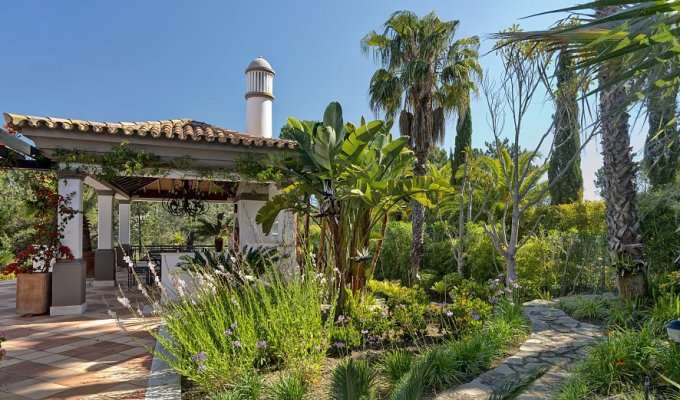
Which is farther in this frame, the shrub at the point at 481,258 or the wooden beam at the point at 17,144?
the shrub at the point at 481,258

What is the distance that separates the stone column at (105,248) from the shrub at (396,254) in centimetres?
813

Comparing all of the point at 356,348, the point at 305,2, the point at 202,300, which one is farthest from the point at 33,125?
the point at 356,348

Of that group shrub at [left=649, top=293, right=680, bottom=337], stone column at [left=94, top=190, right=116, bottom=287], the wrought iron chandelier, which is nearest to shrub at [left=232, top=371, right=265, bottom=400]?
shrub at [left=649, top=293, right=680, bottom=337]

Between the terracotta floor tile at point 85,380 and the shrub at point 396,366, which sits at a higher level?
the shrub at point 396,366

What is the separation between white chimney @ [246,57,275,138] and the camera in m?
11.2

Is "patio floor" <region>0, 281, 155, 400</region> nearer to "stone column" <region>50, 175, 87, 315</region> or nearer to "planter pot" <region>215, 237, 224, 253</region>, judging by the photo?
"stone column" <region>50, 175, 87, 315</region>

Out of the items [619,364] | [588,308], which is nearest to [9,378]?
[619,364]

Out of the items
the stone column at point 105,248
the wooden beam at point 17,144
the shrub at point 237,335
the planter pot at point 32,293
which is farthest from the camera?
the stone column at point 105,248

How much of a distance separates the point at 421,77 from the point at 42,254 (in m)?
9.30

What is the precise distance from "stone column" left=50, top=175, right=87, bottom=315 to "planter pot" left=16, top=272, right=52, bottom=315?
7.5 inches

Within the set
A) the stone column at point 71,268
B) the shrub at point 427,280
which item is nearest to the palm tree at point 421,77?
the shrub at point 427,280

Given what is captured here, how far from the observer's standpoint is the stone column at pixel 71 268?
25.1 ft

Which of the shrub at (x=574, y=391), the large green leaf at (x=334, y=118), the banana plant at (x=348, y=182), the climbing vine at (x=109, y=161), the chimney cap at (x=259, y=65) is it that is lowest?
the shrub at (x=574, y=391)

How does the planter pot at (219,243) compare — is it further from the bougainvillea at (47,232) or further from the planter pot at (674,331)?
the planter pot at (674,331)
